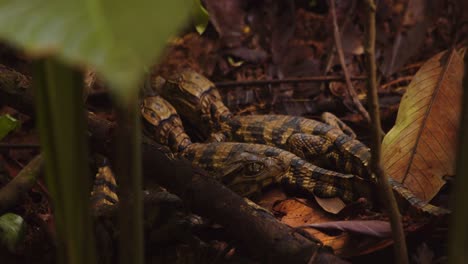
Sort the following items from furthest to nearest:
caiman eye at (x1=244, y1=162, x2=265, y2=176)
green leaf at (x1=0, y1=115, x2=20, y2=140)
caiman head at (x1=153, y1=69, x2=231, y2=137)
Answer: caiman head at (x1=153, y1=69, x2=231, y2=137), caiman eye at (x1=244, y1=162, x2=265, y2=176), green leaf at (x1=0, y1=115, x2=20, y2=140)

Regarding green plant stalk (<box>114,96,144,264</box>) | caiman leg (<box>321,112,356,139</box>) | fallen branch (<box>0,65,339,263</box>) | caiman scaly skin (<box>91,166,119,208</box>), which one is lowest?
green plant stalk (<box>114,96,144,264</box>)

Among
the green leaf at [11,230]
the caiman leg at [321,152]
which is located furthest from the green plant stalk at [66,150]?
the caiman leg at [321,152]

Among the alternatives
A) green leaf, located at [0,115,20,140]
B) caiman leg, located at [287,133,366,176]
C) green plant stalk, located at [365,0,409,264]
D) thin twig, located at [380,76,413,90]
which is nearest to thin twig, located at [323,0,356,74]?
thin twig, located at [380,76,413,90]

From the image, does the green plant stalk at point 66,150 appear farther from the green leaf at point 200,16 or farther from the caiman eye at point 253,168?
the caiman eye at point 253,168

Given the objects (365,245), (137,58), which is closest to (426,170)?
(365,245)

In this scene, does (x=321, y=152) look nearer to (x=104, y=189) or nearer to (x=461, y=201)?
(x=104, y=189)

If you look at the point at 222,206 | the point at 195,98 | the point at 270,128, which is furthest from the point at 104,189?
the point at 195,98

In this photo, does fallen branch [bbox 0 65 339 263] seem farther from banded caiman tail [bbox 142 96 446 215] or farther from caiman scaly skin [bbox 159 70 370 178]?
caiman scaly skin [bbox 159 70 370 178]
